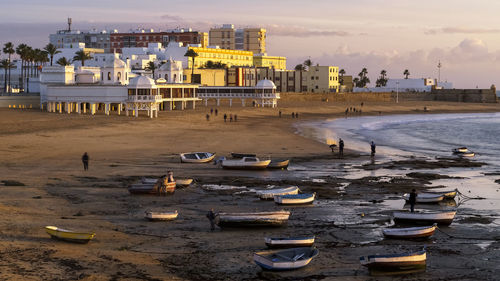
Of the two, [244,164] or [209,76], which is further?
[209,76]

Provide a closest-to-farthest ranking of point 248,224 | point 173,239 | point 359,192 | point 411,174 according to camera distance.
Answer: point 173,239
point 248,224
point 359,192
point 411,174

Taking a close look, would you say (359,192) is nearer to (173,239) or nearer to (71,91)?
(173,239)

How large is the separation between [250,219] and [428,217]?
27.1ft

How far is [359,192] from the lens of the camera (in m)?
40.0

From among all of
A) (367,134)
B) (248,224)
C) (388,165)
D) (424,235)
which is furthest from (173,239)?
(367,134)

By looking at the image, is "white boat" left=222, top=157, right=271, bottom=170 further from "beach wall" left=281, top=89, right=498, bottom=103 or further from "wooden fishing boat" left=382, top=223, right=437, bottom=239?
"beach wall" left=281, top=89, right=498, bottom=103

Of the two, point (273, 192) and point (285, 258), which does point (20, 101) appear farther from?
point (285, 258)

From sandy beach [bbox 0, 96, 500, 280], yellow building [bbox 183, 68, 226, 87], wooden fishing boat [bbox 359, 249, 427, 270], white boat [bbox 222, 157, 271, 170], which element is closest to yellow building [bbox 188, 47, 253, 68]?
yellow building [bbox 183, 68, 226, 87]

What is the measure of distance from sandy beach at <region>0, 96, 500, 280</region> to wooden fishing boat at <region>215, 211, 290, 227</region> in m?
0.40

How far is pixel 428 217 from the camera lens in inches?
1225

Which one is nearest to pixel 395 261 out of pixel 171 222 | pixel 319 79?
pixel 171 222

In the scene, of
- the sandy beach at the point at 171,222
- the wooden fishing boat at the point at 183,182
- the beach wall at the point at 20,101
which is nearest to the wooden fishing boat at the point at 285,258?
the sandy beach at the point at 171,222

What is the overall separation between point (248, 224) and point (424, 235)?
737 centimetres

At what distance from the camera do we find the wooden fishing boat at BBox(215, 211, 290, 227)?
29.0 meters
